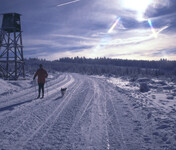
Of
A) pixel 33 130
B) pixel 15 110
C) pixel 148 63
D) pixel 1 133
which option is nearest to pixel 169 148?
pixel 33 130

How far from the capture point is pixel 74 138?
387 cm

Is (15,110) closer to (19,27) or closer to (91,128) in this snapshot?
(91,128)

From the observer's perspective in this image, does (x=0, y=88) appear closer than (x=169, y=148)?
No

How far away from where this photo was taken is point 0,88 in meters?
11.2

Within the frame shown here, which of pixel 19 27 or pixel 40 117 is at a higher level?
pixel 19 27

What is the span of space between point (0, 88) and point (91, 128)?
9.71 meters

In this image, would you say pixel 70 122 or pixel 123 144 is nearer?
pixel 123 144

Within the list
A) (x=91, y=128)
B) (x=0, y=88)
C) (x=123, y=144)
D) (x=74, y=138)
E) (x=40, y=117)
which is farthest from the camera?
(x=0, y=88)

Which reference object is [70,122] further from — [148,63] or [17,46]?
[148,63]

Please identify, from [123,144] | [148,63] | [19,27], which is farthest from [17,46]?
[148,63]

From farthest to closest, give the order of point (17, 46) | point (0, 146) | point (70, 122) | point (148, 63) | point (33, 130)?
point (148, 63) < point (17, 46) < point (70, 122) < point (33, 130) < point (0, 146)

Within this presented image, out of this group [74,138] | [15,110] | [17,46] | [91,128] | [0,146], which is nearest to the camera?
[0,146]

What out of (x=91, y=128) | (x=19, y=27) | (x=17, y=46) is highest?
(x=19, y=27)

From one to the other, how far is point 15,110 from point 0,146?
3.09 metres
